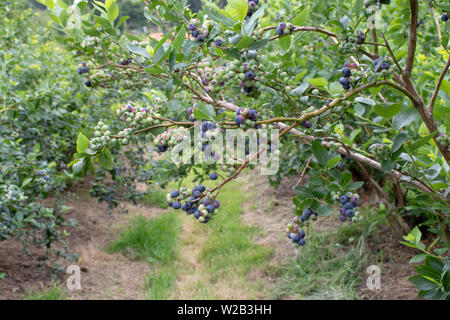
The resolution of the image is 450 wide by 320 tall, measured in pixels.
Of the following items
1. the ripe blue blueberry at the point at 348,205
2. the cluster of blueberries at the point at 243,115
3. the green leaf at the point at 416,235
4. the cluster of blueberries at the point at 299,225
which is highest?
the cluster of blueberries at the point at 243,115

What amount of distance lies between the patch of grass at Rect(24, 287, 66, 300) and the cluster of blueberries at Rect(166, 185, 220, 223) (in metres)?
2.36

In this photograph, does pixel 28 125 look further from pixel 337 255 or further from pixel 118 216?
pixel 337 255

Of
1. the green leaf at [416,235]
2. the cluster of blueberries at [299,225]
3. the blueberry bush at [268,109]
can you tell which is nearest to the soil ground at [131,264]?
the green leaf at [416,235]

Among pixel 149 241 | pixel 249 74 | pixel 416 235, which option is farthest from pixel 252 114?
pixel 149 241

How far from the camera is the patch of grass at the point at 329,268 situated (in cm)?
304

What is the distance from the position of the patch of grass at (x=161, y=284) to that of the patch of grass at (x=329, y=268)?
906 mm

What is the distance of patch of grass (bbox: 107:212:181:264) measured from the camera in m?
3.85

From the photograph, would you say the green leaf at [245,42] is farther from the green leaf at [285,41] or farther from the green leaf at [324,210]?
the green leaf at [324,210]

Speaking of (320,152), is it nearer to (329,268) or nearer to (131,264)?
(329,268)

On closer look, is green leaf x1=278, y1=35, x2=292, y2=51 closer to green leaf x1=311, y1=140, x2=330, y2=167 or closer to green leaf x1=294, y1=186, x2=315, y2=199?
green leaf x1=311, y1=140, x2=330, y2=167

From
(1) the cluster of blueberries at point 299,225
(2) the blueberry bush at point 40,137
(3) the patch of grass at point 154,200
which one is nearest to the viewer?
(1) the cluster of blueberries at point 299,225

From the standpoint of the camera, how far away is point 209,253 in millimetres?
3836
